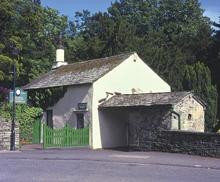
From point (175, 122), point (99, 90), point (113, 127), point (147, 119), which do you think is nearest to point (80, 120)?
point (113, 127)

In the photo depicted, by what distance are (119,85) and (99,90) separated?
6.28ft

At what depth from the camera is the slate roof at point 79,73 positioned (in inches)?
1527

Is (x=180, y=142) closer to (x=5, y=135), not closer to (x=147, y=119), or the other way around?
(x=147, y=119)

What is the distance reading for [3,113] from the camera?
35562 millimetres

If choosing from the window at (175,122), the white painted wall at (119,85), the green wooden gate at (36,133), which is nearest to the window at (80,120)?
the white painted wall at (119,85)

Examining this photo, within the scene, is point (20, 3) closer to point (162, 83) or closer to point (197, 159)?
point (162, 83)

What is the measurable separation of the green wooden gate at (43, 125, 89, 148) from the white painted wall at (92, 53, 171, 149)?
89cm

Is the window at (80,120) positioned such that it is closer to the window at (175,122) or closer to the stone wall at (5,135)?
the stone wall at (5,135)

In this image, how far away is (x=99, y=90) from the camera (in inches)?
1491

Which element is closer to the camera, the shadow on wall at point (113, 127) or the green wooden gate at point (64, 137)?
the green wooden gate at point (64, 137)

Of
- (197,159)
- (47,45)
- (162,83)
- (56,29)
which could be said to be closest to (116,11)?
(56,29)

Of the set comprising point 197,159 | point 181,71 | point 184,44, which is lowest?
point 197,159

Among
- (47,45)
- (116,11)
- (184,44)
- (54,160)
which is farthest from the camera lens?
(116,11)

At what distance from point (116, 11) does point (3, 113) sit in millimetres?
42822
